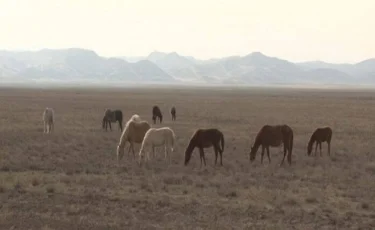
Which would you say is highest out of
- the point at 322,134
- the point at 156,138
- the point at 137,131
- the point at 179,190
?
the point at 137,131

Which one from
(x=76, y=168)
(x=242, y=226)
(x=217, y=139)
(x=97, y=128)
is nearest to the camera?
(x=242, y=226)

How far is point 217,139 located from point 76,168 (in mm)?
4928

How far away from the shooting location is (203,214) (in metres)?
11.4

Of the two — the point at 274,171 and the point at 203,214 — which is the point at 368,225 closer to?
the point at 203,214

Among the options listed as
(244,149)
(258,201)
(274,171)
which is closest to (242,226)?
(258,201)

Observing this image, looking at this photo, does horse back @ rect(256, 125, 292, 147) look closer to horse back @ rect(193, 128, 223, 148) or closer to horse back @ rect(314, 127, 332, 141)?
horse back @ rect(193, 128, 223, 148)

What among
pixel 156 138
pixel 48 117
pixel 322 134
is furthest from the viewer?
pixel 48 117

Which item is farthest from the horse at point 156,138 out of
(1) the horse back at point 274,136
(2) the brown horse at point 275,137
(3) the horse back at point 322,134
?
(3) the horse back at point 322,134

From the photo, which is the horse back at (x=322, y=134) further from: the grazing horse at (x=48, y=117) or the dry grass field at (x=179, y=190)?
the grazing horse at (x=48, y=117)

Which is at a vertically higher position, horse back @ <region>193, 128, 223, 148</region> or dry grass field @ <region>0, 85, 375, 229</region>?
horse back @ <region>193, 128, 223, 148</region>

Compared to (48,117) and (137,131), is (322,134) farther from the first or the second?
(48,117)

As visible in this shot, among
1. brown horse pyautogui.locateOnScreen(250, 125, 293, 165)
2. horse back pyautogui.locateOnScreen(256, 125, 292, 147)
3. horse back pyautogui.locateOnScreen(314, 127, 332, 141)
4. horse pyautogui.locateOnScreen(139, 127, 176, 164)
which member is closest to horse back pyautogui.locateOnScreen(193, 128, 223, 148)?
horse pyautogui.locateOnScreen(139, 127, 176, 164)

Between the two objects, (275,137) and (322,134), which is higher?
(275,137)

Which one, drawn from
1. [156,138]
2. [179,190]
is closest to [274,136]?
[156,138]
